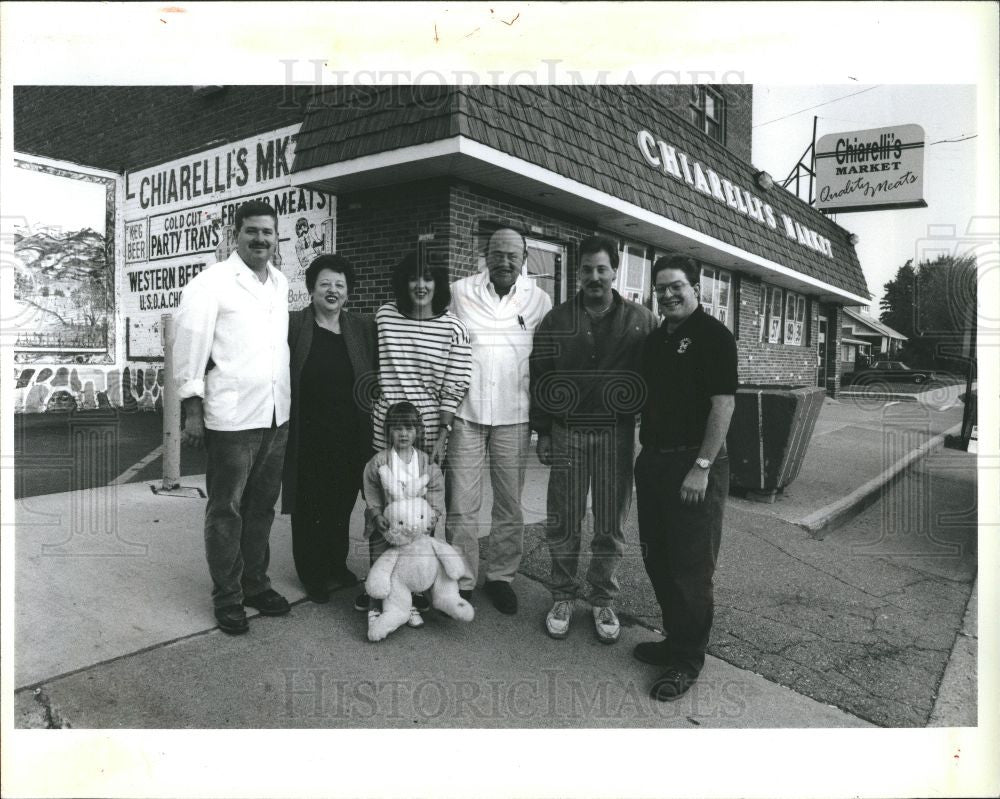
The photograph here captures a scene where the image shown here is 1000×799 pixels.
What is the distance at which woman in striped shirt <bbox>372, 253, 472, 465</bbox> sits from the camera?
3041mm

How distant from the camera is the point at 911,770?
2.30 meters

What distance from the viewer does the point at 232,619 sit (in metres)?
2.85

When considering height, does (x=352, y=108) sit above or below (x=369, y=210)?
above

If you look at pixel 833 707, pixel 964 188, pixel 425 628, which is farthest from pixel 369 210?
pixel 833 707

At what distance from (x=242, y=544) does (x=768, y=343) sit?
10.8 m

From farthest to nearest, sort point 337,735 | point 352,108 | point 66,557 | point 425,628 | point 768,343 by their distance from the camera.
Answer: point 768,343 < point 352,108 < point 66,557 < point 425,628 < point 337,735

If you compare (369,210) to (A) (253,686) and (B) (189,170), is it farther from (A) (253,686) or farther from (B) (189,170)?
(A) (253,686)

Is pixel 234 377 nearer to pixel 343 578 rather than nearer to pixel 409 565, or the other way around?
pixel 409 565

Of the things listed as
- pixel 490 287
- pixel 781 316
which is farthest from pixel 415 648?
pixel 781 316

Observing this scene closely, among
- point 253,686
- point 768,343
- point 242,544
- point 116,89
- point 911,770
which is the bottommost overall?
point 911,770

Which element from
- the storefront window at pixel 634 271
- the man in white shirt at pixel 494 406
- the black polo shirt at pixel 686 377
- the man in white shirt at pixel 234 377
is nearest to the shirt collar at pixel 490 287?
the man in white shirt at pixel 494 406

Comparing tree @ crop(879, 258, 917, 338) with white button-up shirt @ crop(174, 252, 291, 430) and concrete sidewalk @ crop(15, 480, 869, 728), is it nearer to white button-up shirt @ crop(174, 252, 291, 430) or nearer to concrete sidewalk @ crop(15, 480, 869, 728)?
concrete sidewalk @ crop(15, 480, 869, 728)

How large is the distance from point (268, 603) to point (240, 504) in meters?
0.50

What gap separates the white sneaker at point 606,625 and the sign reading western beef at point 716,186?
5.18 meters
